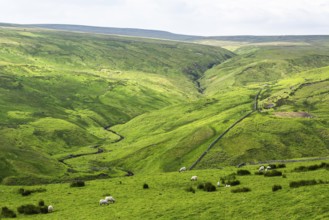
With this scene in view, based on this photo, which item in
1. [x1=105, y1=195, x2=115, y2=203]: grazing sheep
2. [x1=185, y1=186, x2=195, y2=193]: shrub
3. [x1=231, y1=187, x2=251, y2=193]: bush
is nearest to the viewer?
[x1=231, y1=187, x2=251, y2=193]: bush

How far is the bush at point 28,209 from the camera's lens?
1964 inches

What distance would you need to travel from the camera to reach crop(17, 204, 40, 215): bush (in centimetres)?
4988

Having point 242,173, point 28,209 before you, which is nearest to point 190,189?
point 242,173

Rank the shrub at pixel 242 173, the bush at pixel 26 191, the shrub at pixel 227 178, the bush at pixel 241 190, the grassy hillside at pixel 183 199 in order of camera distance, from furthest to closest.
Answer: the shrub at pixel 242 173 < the bush at pixel 26 191 < the shrub at pixel 227 178 < the bush at pixel 241 190 < the grassy hillside at pixel 183 199

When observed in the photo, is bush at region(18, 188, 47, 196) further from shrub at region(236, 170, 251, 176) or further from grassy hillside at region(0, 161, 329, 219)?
shrub at region(236, 170, 251, 176)

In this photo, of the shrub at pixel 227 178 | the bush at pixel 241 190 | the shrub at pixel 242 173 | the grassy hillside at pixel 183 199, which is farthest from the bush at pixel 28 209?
the shrub at pixel 242 173

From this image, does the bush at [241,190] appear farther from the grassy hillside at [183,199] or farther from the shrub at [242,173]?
the shrub at [242,173]

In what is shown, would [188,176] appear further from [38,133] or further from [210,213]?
[38,133]

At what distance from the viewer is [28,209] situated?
50188 mm

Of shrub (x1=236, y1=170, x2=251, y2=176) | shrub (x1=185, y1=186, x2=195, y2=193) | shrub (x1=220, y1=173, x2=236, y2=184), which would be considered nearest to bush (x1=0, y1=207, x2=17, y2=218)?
shrub (x1=185, y1=186, x2=195, y2=193)

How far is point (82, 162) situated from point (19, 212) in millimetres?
100331

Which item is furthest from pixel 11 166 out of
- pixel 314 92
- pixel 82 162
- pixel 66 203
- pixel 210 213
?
pixel 314 92

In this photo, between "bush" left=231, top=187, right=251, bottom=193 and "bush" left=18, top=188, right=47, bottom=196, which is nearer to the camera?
"bush" left=231, top=187, right=251, bottom=193

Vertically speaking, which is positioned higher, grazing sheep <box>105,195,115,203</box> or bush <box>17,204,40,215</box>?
grazing sheep <box>105,195,115,203</box>
